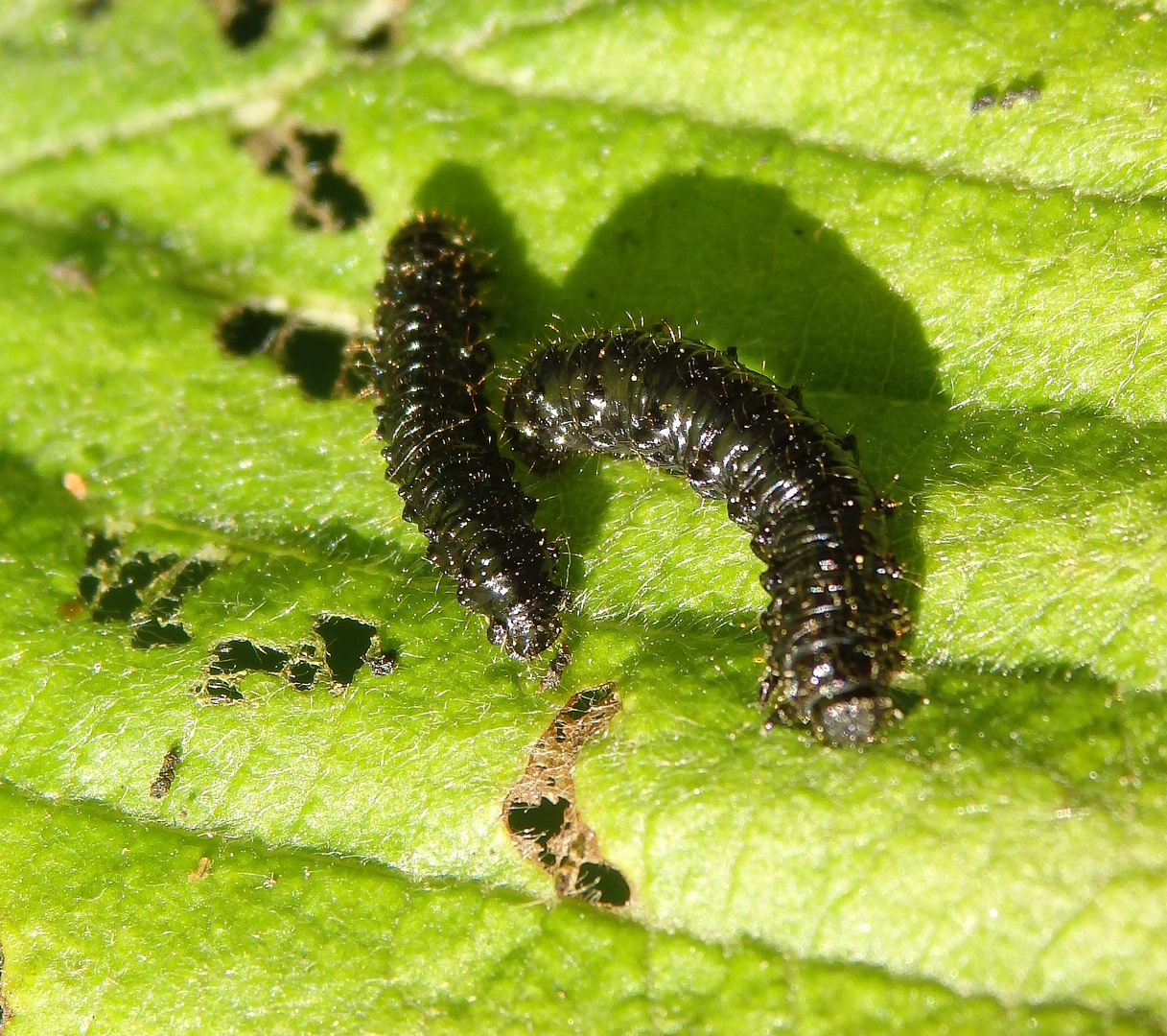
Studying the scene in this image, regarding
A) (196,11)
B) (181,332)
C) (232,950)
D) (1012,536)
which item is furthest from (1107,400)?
(196,11)

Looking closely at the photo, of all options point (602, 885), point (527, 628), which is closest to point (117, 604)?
point (527, 628)

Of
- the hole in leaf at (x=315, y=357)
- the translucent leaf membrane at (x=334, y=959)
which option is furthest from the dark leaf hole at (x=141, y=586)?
the hole in leaf at (x=315, y=357)

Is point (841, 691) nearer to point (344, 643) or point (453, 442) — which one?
point (453, 442)

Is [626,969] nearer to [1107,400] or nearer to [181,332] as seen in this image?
[1107,400]

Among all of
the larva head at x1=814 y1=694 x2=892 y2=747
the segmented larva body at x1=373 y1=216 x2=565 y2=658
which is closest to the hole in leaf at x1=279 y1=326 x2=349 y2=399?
the segmented larva body at x1=373 y1=216 x2=565 y2=658

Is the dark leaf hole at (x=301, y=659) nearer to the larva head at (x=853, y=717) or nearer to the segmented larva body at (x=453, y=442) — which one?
the segmented larva body at (x=453, y=442)
